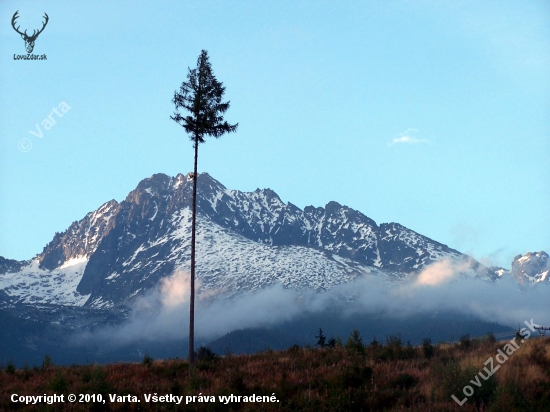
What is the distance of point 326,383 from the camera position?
26.3 m

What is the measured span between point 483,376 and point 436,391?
202 centimetres

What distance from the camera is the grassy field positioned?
23.8 metres

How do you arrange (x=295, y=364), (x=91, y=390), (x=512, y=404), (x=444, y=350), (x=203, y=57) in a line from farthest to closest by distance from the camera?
(x=203, y=57) → (x=444, y=350) → (x=295, y=364) → (x=91, y=390) → (x=512, y=404)

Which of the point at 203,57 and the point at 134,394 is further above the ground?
the point at 203,57

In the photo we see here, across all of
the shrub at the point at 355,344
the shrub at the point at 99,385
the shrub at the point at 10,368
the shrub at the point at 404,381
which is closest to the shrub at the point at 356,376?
the shrub at the point at 404,381

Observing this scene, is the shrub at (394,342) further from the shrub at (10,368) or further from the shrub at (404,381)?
the shrub at (10,368)

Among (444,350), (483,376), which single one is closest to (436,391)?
(483,376)

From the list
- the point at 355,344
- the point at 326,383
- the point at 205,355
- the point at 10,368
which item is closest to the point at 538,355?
the point at 355,344

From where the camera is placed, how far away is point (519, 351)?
29953 mm

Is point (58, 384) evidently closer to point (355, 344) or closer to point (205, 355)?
point (205, 355)

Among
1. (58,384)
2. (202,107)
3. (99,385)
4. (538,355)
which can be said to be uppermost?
(202,107)

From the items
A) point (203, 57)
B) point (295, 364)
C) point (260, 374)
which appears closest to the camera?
point (260, 374)

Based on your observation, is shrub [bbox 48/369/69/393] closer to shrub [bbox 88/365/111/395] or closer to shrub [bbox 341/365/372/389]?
shrub [bbox 88/365/111/395]

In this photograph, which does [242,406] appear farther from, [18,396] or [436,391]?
[18,396]
